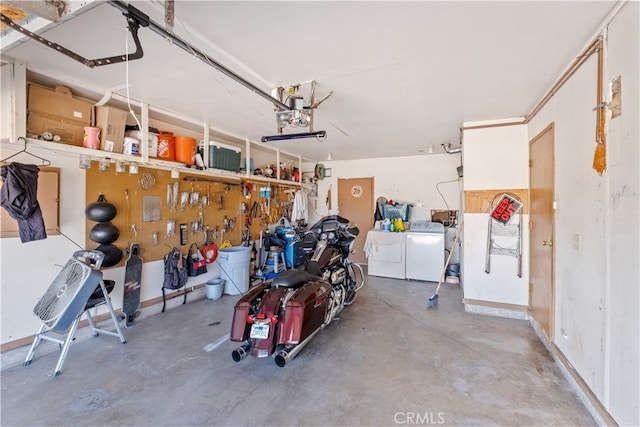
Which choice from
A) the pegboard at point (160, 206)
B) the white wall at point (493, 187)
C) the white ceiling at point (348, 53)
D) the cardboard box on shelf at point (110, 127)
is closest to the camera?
the white ceiling at point (348, 53)

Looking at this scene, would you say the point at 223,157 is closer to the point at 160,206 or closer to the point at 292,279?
the point at 160,206

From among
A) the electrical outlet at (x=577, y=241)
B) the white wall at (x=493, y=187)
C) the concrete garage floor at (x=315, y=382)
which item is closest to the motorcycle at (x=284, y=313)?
the concrete garage floor at (x=315, y=382)

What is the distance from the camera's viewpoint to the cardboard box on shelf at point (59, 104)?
7.63ft

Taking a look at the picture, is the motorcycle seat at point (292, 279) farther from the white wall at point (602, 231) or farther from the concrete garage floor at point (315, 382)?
the white wall at point (602, 231)

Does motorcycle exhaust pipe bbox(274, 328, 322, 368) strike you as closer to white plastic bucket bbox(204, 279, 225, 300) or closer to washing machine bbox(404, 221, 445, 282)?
white plastic bucket bbox(204, 279, 225, 300)

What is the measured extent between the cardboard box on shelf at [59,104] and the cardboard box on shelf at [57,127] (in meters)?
0.03

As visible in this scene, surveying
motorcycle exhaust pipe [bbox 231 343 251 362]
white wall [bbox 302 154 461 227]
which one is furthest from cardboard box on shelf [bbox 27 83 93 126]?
white wall [bbox 302 154 461 227]

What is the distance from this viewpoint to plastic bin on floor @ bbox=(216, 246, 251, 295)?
416 cm

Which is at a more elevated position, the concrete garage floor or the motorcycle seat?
the motorcycle seat

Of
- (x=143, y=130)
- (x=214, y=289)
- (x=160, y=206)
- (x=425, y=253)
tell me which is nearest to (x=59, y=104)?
(x=143, y=130)

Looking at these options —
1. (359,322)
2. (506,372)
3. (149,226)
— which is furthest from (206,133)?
(506,372)

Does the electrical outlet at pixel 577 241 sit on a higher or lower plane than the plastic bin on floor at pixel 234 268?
higher

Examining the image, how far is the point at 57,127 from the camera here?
97.5 inches

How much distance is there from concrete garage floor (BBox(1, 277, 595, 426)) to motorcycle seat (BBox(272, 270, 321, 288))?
2.18ft
